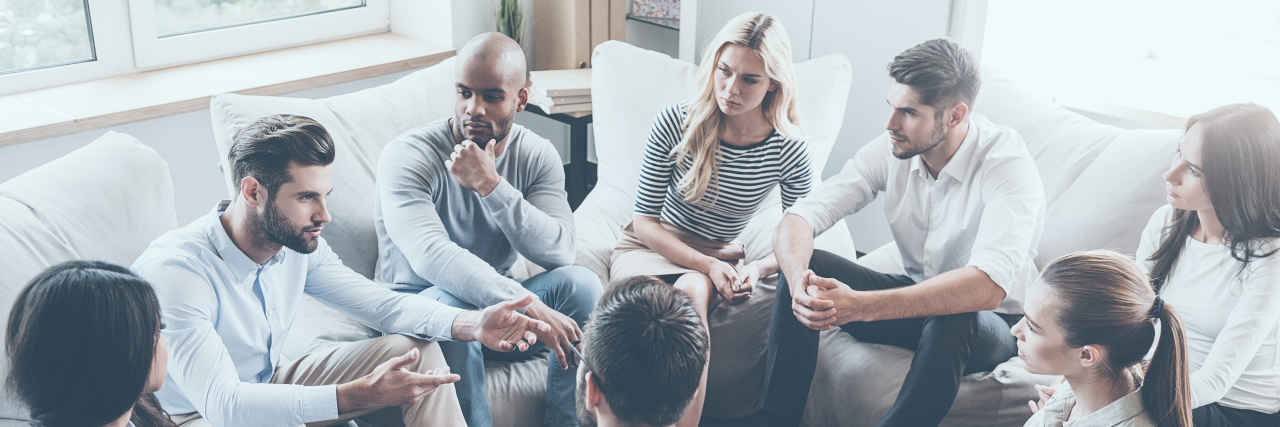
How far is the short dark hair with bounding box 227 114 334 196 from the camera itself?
4.96 ft

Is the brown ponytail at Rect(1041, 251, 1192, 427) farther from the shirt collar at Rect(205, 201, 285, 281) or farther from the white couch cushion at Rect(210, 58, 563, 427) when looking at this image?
the shirt collar at Rect(205, 201, 285, 281)

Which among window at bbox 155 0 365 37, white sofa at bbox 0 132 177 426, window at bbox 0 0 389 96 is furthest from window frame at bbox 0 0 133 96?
white sofa at bbox 0 132 177 426

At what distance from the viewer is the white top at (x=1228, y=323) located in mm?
1563

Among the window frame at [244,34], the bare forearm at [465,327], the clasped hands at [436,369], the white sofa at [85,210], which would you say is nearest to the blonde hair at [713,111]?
the clasped hands at [436,369]

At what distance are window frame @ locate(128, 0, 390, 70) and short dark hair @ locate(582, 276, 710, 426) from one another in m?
2.13

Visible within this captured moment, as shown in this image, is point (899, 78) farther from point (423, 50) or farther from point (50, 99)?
point (50, 99)

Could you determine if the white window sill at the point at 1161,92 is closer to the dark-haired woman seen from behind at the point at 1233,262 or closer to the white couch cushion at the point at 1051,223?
the white couch cushion at the point at 1051,223

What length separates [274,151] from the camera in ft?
4.97

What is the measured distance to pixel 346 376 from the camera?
1.66m

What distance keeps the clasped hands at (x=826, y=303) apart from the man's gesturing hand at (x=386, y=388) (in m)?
0.72

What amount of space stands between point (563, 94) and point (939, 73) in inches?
54.4

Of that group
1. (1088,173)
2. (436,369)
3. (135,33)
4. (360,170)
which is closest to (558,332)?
(436,369)

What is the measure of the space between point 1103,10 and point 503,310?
220 centimetres

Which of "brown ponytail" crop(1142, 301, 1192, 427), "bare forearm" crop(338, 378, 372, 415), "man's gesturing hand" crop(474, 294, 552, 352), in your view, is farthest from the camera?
"man's gesturing hand" crop(474, 294, 552, 352)
